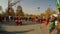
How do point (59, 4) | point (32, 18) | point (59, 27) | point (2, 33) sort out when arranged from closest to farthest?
point (59, 27) → point (59, 4) → point (2, 33) → point (32, 18)

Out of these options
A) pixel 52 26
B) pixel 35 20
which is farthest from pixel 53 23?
pixel 35 20

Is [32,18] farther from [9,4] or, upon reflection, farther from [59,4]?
[59,4]

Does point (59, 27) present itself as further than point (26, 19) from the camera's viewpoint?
No

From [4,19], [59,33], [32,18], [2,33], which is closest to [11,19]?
[4,19]

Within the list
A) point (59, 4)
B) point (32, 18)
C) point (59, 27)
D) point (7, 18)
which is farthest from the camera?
point (32, 18)

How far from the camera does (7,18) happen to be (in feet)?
63.6

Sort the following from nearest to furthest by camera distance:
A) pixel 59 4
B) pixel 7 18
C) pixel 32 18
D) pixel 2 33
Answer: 1. pixel 59 4
2. pixel 2 33
3. pixel 7 18
4. pixel 32 18

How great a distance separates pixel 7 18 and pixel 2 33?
10.1m

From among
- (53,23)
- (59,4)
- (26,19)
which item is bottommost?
(26,19)

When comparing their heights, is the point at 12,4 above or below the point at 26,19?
above

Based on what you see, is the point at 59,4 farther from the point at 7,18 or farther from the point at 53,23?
the point at 7,18

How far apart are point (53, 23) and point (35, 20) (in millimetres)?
12301

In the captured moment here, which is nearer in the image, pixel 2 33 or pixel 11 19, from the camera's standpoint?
pixel 2 33

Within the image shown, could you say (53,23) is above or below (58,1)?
below
